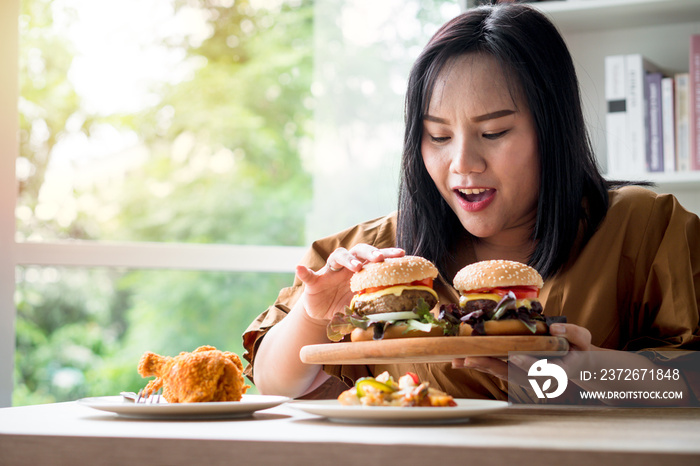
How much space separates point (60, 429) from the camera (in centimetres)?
83

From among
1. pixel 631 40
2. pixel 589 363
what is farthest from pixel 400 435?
pixel 631 40

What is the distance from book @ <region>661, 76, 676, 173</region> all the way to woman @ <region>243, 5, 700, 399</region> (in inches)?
26.1

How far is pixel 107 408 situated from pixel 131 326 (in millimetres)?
6565

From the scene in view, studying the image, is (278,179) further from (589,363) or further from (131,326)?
→ (589,363)

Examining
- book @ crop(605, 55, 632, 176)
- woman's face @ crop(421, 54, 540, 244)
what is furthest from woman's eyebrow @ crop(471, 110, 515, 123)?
book @ crop(605, 55, 632, 176)

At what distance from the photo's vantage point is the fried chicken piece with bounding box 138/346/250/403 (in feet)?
3.35

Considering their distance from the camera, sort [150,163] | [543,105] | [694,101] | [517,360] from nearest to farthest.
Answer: [517,360] < [543,105] < [694,101] < [150,163]

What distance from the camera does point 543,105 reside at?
1.64 m

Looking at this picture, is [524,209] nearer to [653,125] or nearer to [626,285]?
[626,285]

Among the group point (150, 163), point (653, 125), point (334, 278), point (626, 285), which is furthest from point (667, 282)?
point (150, 163)

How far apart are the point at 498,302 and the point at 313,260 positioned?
675 mm

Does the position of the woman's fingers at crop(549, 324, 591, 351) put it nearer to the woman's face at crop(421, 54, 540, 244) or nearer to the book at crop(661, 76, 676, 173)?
the woman's face at crop(421, 54, 540, 244)

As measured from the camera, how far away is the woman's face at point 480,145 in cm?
159

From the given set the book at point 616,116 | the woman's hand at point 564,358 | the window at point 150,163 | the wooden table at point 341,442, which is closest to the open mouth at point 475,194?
the woman's hand at point 564,358
